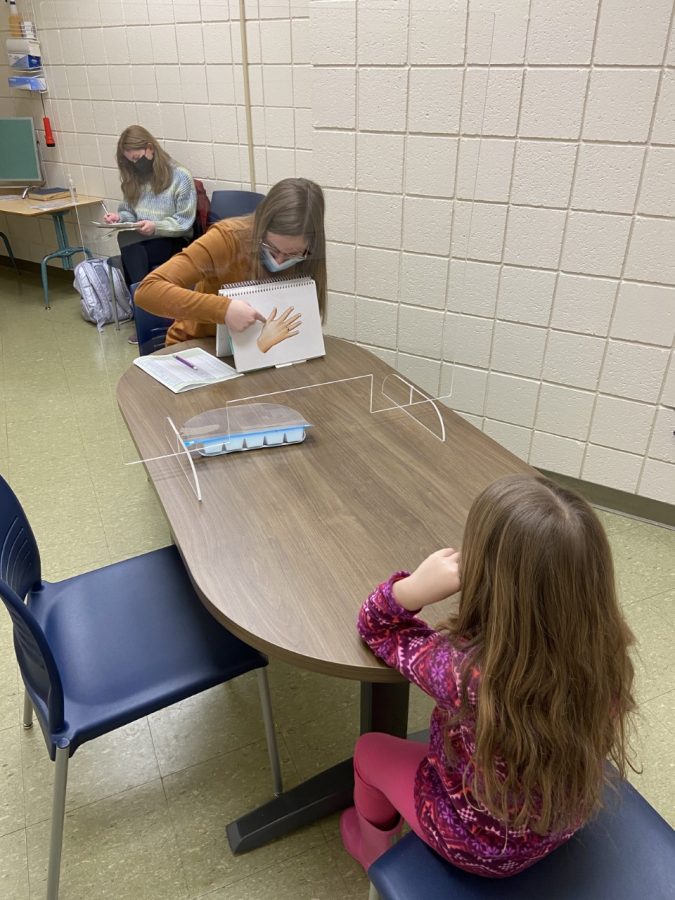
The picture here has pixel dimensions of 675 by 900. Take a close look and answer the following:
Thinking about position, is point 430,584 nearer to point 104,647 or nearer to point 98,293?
point 104,647

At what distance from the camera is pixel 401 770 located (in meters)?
1.07

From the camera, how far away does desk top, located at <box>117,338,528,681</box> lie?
1.02 meters

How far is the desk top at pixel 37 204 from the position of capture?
408 cm

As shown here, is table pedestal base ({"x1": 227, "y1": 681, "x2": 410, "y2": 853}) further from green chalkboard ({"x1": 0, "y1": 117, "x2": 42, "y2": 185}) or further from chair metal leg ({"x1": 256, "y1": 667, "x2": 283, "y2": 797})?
green chalkboard ({"x1": 0, "y1": 117, "x2": 42, "y2": 185})

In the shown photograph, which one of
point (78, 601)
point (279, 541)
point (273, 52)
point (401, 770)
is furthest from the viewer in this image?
point (273, 52)

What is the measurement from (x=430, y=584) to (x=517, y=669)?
168 mm

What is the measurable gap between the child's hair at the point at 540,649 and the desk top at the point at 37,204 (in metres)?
3.96

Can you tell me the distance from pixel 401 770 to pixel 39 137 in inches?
184

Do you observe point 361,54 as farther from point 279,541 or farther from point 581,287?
point 279,541

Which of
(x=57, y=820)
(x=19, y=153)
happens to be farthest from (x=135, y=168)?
(x=57, y=820)

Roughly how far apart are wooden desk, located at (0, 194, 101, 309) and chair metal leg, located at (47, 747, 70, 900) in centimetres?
349

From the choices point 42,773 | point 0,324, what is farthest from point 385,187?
point 0,324

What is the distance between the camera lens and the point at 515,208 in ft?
7.27

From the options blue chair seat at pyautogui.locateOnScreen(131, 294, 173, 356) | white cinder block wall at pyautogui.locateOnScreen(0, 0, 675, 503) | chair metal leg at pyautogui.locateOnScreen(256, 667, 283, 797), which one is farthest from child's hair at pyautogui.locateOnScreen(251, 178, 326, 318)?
chair metal leg at pyautogui.locateOnScreen(256, 667, 283, 797)
